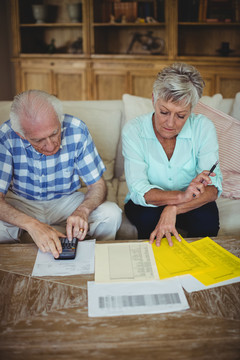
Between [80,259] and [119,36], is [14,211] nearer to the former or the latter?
[80,259]

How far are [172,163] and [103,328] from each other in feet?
2.80

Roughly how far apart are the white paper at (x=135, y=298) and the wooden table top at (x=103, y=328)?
0.02 m

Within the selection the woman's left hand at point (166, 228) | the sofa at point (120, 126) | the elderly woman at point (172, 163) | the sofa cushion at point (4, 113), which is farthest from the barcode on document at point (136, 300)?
the sofa cushion at point (4, 113)

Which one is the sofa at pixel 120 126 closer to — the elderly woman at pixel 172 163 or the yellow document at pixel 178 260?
the elderly woman at pixel 172 163

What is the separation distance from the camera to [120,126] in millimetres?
2096

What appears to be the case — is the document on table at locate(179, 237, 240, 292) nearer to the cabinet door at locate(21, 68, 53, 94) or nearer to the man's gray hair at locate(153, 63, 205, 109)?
the man's gray hair at locate(153, 63, 205, 109)

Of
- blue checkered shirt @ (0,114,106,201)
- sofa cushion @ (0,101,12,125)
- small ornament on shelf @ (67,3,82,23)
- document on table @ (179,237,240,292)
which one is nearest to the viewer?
document on table @ (179,237,240,292)

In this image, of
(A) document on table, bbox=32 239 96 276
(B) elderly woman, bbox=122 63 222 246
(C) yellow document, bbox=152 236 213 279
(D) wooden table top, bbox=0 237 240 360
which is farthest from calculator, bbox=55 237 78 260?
(B) elderly woman, bbox=122 63 222 246

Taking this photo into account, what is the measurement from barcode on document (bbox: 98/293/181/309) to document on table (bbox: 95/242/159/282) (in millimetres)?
78

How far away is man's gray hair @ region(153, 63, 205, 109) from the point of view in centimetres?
132

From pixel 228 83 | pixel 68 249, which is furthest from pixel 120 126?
pixel 228 83

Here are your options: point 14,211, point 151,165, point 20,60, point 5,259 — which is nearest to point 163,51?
point 20,60

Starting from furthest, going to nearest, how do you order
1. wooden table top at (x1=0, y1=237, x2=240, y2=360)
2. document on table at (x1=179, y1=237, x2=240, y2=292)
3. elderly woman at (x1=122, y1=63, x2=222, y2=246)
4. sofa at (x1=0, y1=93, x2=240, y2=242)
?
sofa at (x1=0, y1=93, x2=240, y2=242) → elderly woman at (x1=122, y1=63, x2=222, y2=246) → document on table at (x1=179, y1=237, x2=240, y2=292) → wooden table top at (x1=0, y1=237, x2=240, y2=360)

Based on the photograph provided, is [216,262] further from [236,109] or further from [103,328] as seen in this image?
[236,109]
